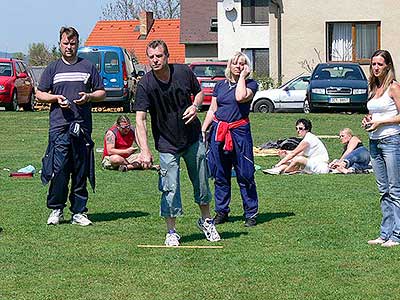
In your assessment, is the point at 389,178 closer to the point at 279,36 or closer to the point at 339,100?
the point at 339,100

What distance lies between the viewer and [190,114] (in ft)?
31.0

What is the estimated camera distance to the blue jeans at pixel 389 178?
9414 mm

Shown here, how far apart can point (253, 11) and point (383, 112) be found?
4321 centimetres

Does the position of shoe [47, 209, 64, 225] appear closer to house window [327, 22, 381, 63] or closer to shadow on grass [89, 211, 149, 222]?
shadow on grass [89, 211, 149, 222]

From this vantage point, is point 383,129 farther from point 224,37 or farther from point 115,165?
point 224,37

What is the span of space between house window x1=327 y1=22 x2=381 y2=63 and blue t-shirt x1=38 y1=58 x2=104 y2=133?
3207cm

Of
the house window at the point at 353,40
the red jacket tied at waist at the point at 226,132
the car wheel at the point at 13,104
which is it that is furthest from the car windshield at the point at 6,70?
the red jacket tied at waist at the point at 226,132

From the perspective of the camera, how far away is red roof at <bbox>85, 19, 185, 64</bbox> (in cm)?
7081

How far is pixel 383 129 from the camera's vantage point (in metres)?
9.42

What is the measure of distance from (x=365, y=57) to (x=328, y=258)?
3429cm

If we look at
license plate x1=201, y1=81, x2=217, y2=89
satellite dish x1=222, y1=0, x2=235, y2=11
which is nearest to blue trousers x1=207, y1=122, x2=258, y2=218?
license plate x1=201, y1=81, x2=217, y2=89

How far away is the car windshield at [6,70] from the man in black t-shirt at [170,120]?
2216 centimetres

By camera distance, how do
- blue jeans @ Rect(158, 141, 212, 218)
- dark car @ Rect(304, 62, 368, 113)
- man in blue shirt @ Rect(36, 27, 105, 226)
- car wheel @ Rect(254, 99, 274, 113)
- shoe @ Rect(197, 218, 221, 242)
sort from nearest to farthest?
1. blue jeans @ Rect(158, 141, 212, 218)
2. shoe @ Rect(197, 218, 221, 242)
3. man in blue shirt @ Rect(36, 27, 105, 226)
4. dark car @ Rect(304, 62, 368, 113)
5. car wheel @ Rect(254, 99, 274, 113)

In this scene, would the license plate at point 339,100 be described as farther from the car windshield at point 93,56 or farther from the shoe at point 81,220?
the shoe at point 81,220
